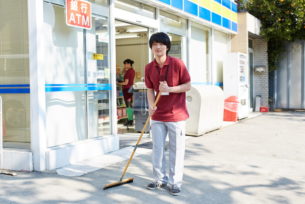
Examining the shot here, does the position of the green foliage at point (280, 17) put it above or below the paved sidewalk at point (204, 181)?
above

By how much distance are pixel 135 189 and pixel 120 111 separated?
626 cm

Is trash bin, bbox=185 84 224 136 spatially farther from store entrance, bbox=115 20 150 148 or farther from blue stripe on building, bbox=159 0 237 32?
blue stripe on building, bbox=159 0 237 32

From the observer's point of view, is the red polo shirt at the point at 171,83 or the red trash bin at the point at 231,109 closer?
the red polo shirt at the point at 171,83

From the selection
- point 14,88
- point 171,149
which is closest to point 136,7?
point 14,88

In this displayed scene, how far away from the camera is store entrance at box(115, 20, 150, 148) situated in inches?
336

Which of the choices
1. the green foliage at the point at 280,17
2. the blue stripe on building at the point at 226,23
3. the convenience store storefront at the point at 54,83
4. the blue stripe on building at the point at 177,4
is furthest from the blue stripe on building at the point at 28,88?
the green foliage at the point at 280,17

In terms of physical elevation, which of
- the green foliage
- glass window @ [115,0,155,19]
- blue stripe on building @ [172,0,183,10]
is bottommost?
glass window @ [115,0,155,19]

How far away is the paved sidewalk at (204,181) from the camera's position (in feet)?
13.4

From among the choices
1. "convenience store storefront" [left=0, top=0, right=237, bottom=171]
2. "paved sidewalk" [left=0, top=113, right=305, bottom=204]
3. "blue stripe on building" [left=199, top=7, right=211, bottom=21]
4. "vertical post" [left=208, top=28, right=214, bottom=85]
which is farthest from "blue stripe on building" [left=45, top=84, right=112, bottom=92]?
"vertical post" [left=208, top=28, right=214, bottom=85]

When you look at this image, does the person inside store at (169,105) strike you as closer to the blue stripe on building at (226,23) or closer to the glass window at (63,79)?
the glass window at (63,79)

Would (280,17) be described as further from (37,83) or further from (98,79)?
(37,83)

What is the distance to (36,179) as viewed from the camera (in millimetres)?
4793

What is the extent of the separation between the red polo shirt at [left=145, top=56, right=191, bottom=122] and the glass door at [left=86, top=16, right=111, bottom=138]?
2.17 metres

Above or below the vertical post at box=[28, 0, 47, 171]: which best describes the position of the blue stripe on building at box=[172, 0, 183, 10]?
above
